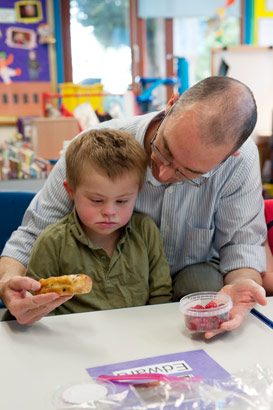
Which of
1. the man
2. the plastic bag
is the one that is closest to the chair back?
the man

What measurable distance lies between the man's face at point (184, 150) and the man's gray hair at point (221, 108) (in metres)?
0.01

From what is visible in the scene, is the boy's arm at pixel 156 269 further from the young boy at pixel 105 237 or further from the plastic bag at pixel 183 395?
the plastic bag at pixel 183 395

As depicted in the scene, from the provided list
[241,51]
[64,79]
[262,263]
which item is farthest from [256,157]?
[64,79]

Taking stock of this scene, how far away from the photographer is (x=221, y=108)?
43.1 inches

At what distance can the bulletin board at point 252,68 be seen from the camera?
184 inches

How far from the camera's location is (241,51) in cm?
473

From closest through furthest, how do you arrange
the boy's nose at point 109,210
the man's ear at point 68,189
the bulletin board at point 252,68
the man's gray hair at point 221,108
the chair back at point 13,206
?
the man's gray hair at point 221,108 → the boy's nose at point 109,210 → the man's ear at point 68,189 → the chair back at point 13,206 → the bulletin board at point 252,68

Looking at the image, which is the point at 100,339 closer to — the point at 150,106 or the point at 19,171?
the point at 19,171

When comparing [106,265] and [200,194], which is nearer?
[106,265]

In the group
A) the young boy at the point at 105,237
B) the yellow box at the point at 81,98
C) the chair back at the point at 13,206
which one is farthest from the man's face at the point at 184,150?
the yellow box at the point at 81,98

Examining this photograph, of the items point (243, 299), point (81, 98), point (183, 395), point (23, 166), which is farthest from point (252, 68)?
point (183, 395)

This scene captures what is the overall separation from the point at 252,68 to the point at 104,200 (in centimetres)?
400

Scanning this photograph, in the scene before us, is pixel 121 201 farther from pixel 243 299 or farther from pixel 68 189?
pixel 243 299

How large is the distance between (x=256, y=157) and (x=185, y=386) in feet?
2.89
